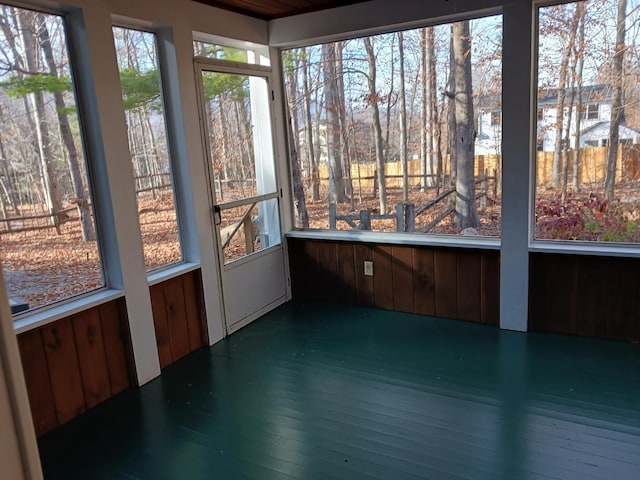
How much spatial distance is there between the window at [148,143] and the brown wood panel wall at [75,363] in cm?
52

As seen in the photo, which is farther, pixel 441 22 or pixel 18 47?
pixel 441 22

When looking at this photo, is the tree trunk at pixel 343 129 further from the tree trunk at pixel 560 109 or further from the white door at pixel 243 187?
the tree trunk at pixel 560 109

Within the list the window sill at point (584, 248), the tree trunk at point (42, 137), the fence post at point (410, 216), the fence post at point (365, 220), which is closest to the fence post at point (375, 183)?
the fence post at point (365, 220)

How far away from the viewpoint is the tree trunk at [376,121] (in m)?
3.98

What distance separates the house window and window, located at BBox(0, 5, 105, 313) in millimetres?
3169

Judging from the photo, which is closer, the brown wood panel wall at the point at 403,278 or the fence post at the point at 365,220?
the brown wood panel wall at the point at 403,278

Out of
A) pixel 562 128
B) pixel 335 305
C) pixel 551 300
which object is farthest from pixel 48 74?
pixel 551 300

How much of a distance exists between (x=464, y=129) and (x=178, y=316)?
2.50 m

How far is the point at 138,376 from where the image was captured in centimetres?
319

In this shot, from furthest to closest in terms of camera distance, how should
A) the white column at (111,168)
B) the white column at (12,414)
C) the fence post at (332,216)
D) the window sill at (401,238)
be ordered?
the fence post at (332,216) → the window sill at (401,238) → the white column at (111,168) → the white column at (12,414)

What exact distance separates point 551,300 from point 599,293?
1.02 ft

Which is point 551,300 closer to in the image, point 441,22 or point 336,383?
point 336,383

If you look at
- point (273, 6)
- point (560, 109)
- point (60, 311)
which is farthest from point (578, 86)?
point (60, 311)

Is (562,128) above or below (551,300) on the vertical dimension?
above
